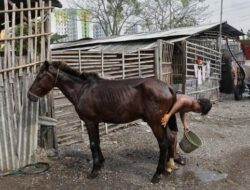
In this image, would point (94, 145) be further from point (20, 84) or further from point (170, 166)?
point (20, 84)

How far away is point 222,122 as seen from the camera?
10.1 meters

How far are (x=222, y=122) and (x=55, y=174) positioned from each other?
5982 mm

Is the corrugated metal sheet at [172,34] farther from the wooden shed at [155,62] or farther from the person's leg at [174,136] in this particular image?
the person's leg at [174,136]

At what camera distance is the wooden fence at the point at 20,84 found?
5504 millimetres

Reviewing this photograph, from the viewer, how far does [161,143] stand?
5309 millimetres

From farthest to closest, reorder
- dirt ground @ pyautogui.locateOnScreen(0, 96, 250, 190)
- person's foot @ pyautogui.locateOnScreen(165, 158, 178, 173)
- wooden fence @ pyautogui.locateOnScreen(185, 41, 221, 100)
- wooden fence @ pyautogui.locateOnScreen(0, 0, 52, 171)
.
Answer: wooden fence @ pyautogui.locateOnScreen(185, 41, 221, 100) < person's foot @ pyautogui.locateOnScreen(165, 158, 178, 173) < wooden fence @ pyautogui.locateOnScreen(0, 0, 52, 171) < dirt ground @ pyautogui.locateOnScreen(0, 96, 250, 190)

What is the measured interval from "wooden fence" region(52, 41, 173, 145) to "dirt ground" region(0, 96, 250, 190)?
12.7 inches

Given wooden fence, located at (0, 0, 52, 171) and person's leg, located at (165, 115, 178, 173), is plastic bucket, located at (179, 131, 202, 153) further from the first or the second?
wooden fence, located at (0, 0, 52, 171)

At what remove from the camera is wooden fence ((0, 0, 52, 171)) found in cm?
550

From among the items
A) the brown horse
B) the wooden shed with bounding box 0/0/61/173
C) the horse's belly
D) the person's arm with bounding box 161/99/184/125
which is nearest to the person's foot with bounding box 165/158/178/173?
the brown horse

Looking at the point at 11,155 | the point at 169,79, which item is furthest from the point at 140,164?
the point at 169,79

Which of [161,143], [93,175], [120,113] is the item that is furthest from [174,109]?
[93,175]

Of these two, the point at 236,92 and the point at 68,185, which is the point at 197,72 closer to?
the point at 236,92

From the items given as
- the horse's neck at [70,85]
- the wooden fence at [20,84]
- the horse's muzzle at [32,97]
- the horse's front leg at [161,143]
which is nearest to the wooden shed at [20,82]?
the wooden fence at [20,84]
